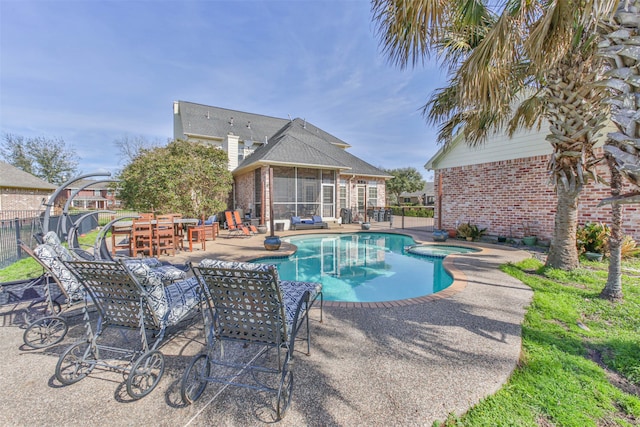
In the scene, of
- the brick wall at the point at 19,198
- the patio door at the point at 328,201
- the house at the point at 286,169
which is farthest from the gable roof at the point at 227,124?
the brick wall at the point at 19,198

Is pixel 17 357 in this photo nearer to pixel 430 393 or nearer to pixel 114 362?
pixel 114 362

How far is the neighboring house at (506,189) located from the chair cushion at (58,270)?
10085mm

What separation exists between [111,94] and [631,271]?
2472 centimetres

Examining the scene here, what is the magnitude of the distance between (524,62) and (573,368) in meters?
6.30

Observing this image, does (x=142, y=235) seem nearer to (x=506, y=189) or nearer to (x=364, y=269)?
(x=364, y=269)

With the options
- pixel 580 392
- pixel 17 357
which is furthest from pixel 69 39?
pixel 580 392

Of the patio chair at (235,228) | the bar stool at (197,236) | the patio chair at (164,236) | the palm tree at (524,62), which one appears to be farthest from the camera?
the patio chair at (235,228)

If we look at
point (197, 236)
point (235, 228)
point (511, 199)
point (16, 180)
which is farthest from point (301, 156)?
point (16, 180)

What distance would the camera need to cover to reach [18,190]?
822 inches

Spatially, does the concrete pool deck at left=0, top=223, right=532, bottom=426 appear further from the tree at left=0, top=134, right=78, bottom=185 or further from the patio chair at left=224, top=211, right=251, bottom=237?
the tree at left=0, top=134, right=78, bottom=185

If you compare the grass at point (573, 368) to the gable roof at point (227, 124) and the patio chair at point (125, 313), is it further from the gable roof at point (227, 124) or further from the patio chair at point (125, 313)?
the gable roof at point (227, 124)

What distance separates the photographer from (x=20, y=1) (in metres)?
6.99

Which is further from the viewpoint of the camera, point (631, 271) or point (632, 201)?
point (631, 271)

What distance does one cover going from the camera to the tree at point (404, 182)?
4312 cm
